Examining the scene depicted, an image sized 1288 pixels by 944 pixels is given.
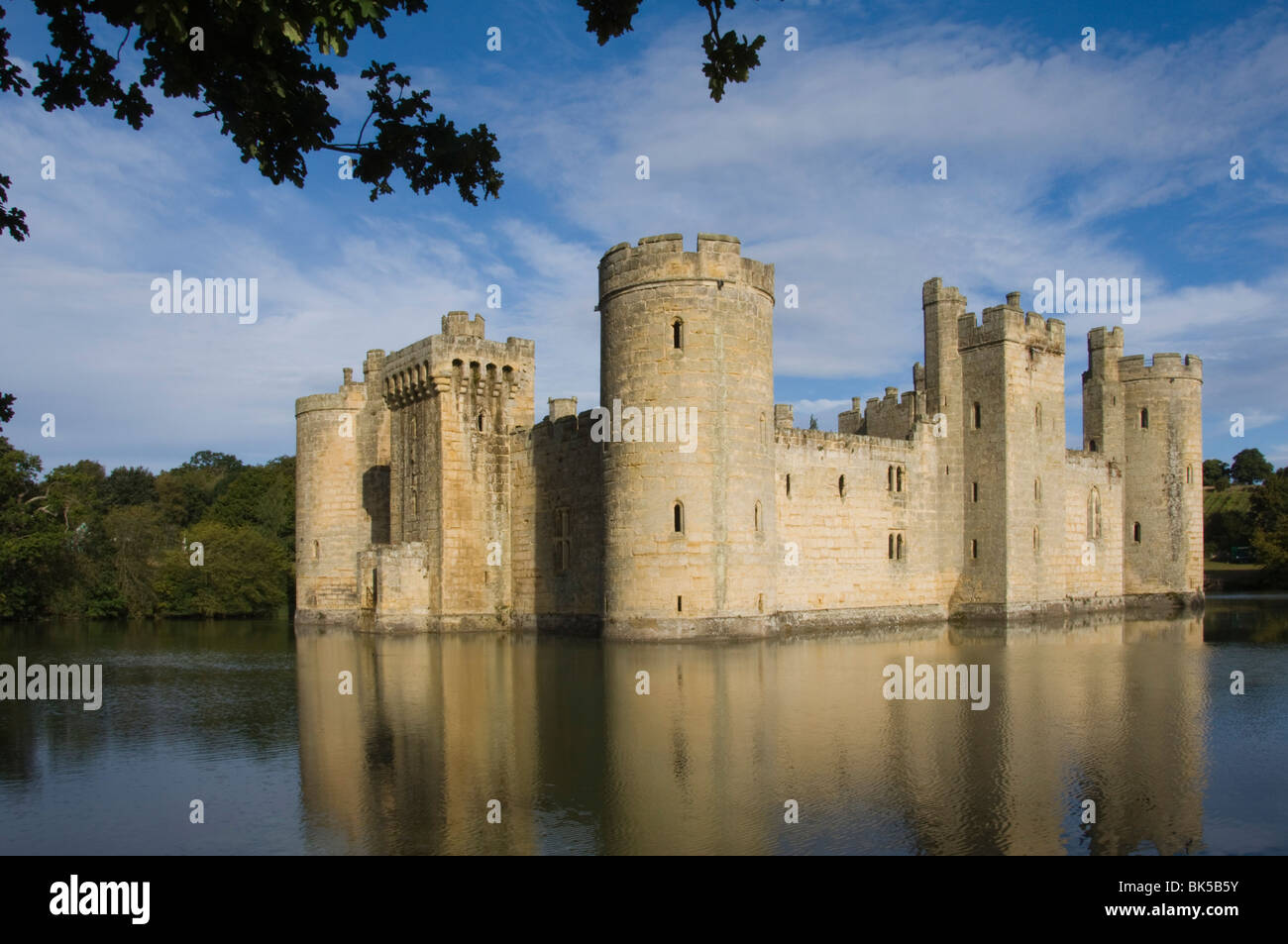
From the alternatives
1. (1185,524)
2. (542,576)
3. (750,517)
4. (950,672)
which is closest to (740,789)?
(950,672)

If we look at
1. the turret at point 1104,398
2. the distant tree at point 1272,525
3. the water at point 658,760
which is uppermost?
the turret at point 1104,398

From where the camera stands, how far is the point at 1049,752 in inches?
472

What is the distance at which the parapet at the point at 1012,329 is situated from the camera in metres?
34.6

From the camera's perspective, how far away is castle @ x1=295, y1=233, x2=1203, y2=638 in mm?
26297

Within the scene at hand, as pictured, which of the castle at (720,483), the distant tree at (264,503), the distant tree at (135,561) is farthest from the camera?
the distant tree at (264,503)

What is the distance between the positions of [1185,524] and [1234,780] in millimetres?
35374

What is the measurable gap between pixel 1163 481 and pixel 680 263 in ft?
86.2

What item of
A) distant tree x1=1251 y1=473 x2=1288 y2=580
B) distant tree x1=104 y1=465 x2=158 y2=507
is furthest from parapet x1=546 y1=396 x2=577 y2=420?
distant tree x1=104 y1=465 x2=158 y2=507

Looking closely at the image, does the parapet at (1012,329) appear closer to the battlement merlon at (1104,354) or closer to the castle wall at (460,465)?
the battlement merlon at (1104,354)

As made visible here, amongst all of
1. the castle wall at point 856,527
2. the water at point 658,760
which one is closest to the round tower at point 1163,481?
the castle wall at point 856,527

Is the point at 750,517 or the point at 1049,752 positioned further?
the point at 750,517

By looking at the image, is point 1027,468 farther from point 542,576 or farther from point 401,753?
point 401,753

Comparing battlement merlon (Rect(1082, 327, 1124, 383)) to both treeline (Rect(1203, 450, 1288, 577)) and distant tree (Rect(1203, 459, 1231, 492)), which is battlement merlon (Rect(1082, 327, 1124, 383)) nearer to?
treeline (Rect(1203, 450, 1288, 577))

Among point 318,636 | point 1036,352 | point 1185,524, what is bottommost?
point 318,636
